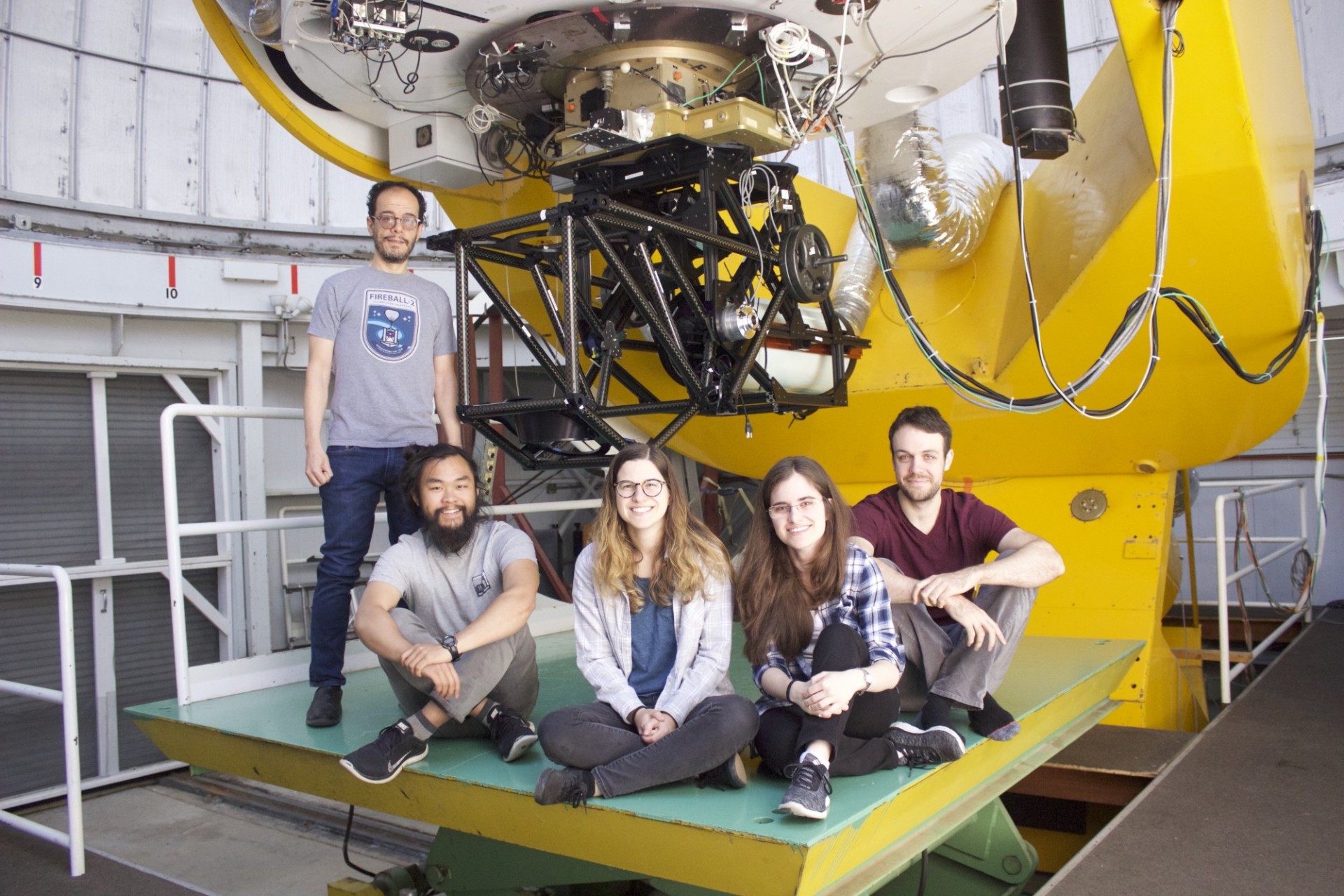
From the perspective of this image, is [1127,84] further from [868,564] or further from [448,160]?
[448,160]

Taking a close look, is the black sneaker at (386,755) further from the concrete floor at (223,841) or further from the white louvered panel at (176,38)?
the white louvered panel at (176,38)

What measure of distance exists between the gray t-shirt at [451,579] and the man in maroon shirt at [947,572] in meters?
0.93


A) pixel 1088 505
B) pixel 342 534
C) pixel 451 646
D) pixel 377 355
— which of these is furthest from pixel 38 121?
pixel 1088 505

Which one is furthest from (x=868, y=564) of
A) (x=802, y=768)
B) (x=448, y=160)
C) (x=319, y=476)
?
(x=448, y=160)

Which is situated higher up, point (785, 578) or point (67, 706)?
point (785, 578)

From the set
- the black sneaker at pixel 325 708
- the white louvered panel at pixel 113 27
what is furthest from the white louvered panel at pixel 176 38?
the black sneaker at pixel 325 708

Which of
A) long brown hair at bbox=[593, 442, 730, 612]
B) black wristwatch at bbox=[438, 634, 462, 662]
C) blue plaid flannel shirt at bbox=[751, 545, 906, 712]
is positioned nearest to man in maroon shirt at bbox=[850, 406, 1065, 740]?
blue plaid flannel shirt at bbox=[751, 545, 906, 712]

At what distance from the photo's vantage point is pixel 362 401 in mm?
2982

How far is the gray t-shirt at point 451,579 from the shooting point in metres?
2.64

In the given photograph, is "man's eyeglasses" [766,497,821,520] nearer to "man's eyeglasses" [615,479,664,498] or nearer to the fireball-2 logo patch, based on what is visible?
"man's eyeglasses" [615,479,664,498]

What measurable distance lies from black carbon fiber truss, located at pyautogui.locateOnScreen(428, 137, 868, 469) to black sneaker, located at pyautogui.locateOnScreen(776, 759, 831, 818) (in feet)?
4.04

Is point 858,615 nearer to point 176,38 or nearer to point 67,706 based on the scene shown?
point 67,706

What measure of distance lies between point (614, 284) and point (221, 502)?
13.2 ft

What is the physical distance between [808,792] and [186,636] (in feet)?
8.09
